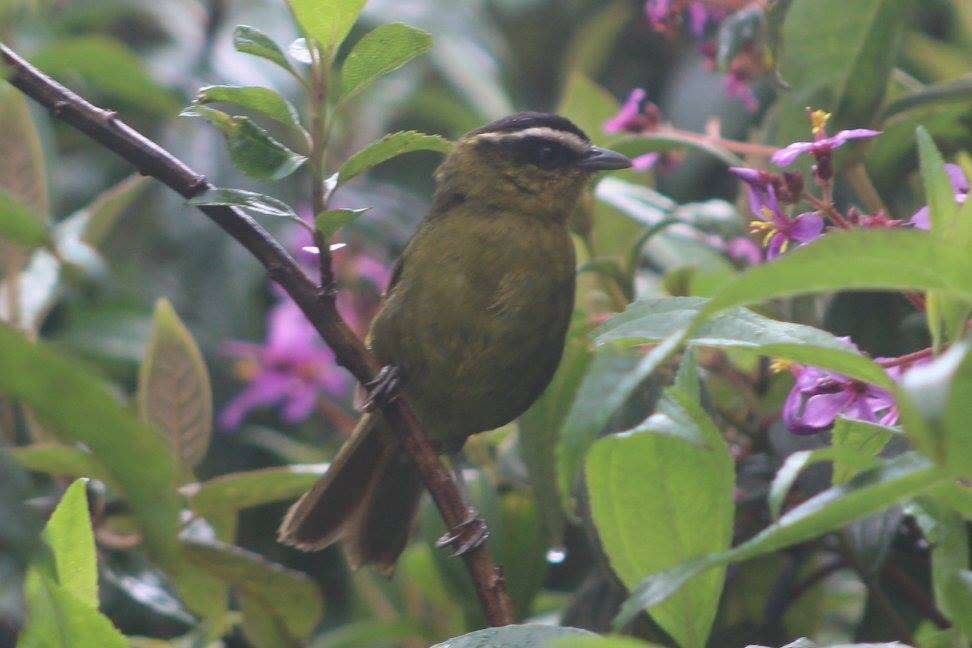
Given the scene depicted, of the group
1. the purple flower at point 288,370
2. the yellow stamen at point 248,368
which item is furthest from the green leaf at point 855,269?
the yellow stamen at point 248,368

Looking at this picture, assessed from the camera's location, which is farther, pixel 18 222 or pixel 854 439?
pixel 854 439

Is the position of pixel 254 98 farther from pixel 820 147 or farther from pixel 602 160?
pixel 602 160

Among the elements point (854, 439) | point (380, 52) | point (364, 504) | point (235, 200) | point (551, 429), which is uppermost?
point (380, 52)

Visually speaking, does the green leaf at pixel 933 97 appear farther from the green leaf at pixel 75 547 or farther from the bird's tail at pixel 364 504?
the green leaf at pixel 75 547

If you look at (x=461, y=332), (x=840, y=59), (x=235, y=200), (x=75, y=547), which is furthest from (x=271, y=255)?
(x=840, y=59)

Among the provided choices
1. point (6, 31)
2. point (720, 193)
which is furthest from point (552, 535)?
point (6, 31)

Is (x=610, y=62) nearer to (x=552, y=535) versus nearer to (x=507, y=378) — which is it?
(x=507, y=378)

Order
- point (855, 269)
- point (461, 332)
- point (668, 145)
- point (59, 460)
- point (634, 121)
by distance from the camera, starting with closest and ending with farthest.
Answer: point (855, 269), point (59, 460), point (668, 145), point (634, 121), point (461, 332)
